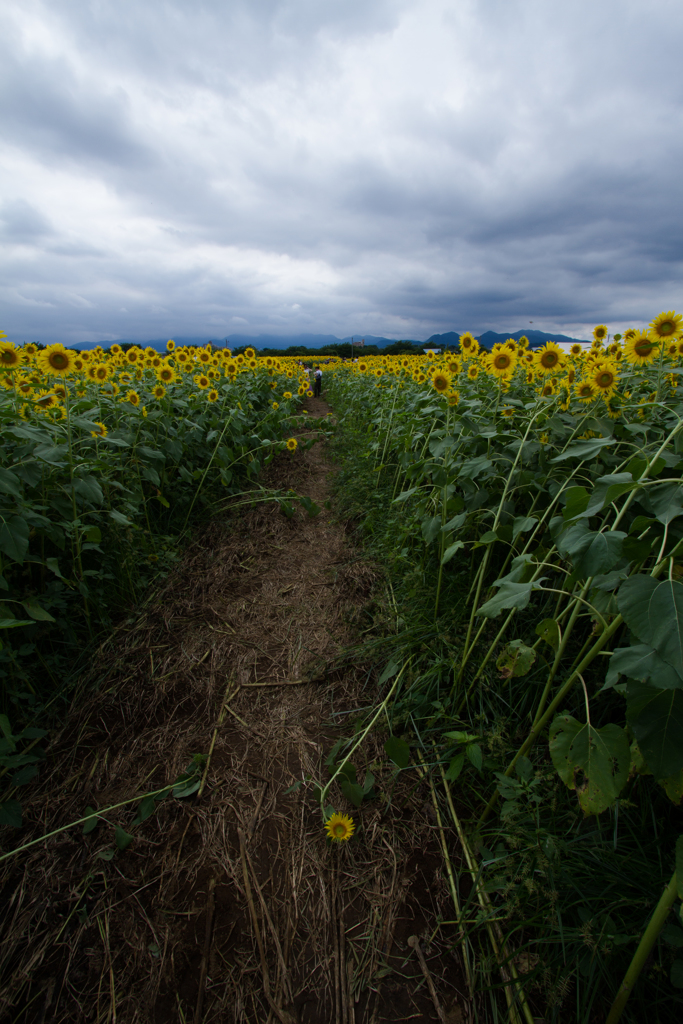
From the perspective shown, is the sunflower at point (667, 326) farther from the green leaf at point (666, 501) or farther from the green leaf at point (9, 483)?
the green leaf at point (9, 483)

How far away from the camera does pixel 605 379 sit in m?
2.24

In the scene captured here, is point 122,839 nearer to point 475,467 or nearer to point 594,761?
point 594,761

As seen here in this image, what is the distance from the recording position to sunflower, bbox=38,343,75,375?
2412mm

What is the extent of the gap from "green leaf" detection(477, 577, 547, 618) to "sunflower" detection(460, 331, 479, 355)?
313cm

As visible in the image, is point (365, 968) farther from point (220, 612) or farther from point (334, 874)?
point (220, 612)

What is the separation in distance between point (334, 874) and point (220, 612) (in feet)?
5.59

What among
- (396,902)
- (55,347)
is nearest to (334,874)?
(396,902)

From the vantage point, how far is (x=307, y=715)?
2.15m

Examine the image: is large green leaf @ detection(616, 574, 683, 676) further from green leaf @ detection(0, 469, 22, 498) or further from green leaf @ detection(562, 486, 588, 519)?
green leaf @ detection(0, 469, 22, 498)

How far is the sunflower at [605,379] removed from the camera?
2213 mm

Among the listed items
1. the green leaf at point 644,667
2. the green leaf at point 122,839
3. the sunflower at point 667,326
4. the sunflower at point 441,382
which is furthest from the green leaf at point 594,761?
the sunflower at point 667,326

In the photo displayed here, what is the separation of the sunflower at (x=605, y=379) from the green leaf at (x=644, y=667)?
1.77 meters

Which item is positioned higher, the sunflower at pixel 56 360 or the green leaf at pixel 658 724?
the sunflower at pixel 56 360

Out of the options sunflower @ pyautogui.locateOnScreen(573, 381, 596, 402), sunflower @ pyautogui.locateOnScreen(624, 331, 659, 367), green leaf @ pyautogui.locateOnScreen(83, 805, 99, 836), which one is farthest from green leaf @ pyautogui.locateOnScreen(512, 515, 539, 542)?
green leaf @ pyautogui.locateOnScreen(83, 805, 99, 836)
